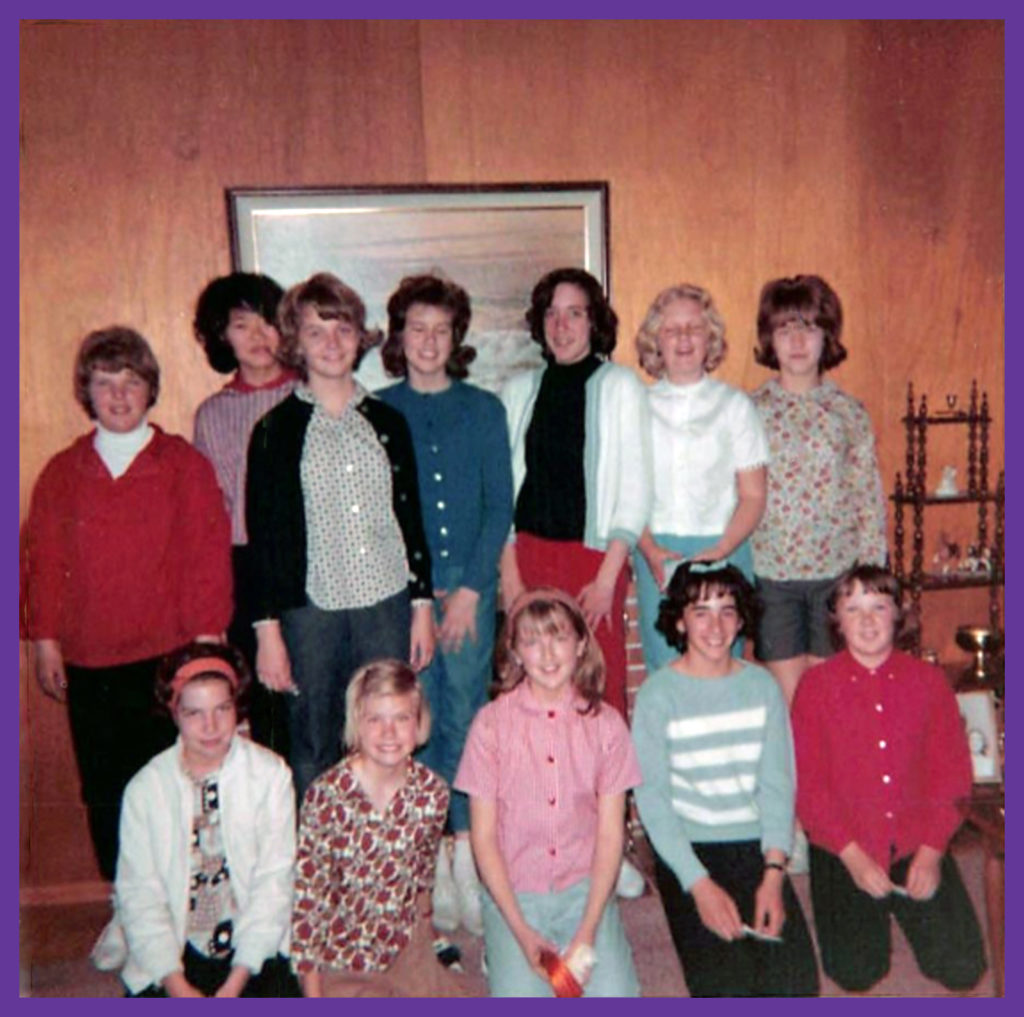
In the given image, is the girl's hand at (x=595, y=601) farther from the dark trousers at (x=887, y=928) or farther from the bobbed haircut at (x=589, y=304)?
the dark trousers at (x=887, y=928)

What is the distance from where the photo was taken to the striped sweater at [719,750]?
213 cm

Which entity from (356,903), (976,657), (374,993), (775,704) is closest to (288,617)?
(356,903)

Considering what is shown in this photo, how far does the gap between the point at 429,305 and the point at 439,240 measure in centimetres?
26

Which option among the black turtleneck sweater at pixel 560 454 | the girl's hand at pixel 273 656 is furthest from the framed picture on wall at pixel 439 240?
the girl's hand at pixel 273 656

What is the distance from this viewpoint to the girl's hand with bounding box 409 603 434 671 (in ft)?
7.45

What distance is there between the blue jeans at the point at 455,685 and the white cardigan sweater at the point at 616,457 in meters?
0.30

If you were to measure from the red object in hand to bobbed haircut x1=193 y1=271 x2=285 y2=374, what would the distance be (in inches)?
57.5

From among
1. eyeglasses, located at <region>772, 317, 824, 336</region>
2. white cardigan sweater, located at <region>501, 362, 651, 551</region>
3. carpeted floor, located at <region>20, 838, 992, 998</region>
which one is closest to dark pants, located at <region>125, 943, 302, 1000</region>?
carpeted floor, located at <region>20, 838, 992, 998</region>

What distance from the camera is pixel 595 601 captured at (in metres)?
2.38

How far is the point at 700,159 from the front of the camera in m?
2.50

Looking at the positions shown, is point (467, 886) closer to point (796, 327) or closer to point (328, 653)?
point (328, 653)

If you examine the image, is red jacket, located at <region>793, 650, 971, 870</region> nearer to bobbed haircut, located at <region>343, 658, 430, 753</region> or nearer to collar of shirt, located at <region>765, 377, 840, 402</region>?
collar of shirt, located at <region>765, 377, 840, 402</region>

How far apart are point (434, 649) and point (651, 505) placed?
599 millimetres

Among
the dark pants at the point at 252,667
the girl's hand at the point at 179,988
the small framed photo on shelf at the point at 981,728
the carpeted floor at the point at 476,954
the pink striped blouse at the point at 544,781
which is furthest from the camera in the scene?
the small framed photo on shelf at the point at 981,728
